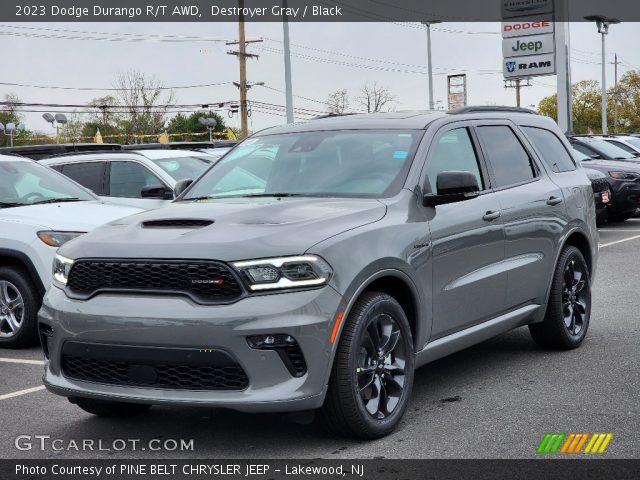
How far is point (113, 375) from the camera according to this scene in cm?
517

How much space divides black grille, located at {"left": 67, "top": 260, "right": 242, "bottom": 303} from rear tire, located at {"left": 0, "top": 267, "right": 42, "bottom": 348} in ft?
11.0

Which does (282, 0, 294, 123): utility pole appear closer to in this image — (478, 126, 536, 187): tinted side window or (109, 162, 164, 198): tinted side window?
(109, 162, 164, 198): tinted side window

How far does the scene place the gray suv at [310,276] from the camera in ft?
16.1

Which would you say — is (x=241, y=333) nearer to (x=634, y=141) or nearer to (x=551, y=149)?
(x=551, y=149)

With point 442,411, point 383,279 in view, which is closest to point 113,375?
point 383,279

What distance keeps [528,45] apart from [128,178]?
30.6 m

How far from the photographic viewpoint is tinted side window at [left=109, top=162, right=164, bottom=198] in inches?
515

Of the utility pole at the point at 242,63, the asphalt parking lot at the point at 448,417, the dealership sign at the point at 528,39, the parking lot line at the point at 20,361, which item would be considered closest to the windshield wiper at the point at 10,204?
the parking lot line at the point at 20,361

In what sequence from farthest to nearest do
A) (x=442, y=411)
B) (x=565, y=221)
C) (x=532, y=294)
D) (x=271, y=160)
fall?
1. (x=565, y=221)
2. (x=532, y=294)
3. (x=271, y=160)
4. (x=442, y=411)

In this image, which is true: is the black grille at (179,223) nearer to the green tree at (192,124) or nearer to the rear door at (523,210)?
the rear door at (523,210)

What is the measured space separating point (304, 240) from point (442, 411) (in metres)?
1.57

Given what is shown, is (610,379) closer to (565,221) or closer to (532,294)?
(532,294)

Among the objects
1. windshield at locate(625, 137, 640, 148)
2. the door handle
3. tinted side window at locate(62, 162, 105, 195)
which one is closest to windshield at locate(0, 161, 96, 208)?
tinted side window at locate(62, 162, 105, 195)

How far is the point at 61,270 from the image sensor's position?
18.2 ft
